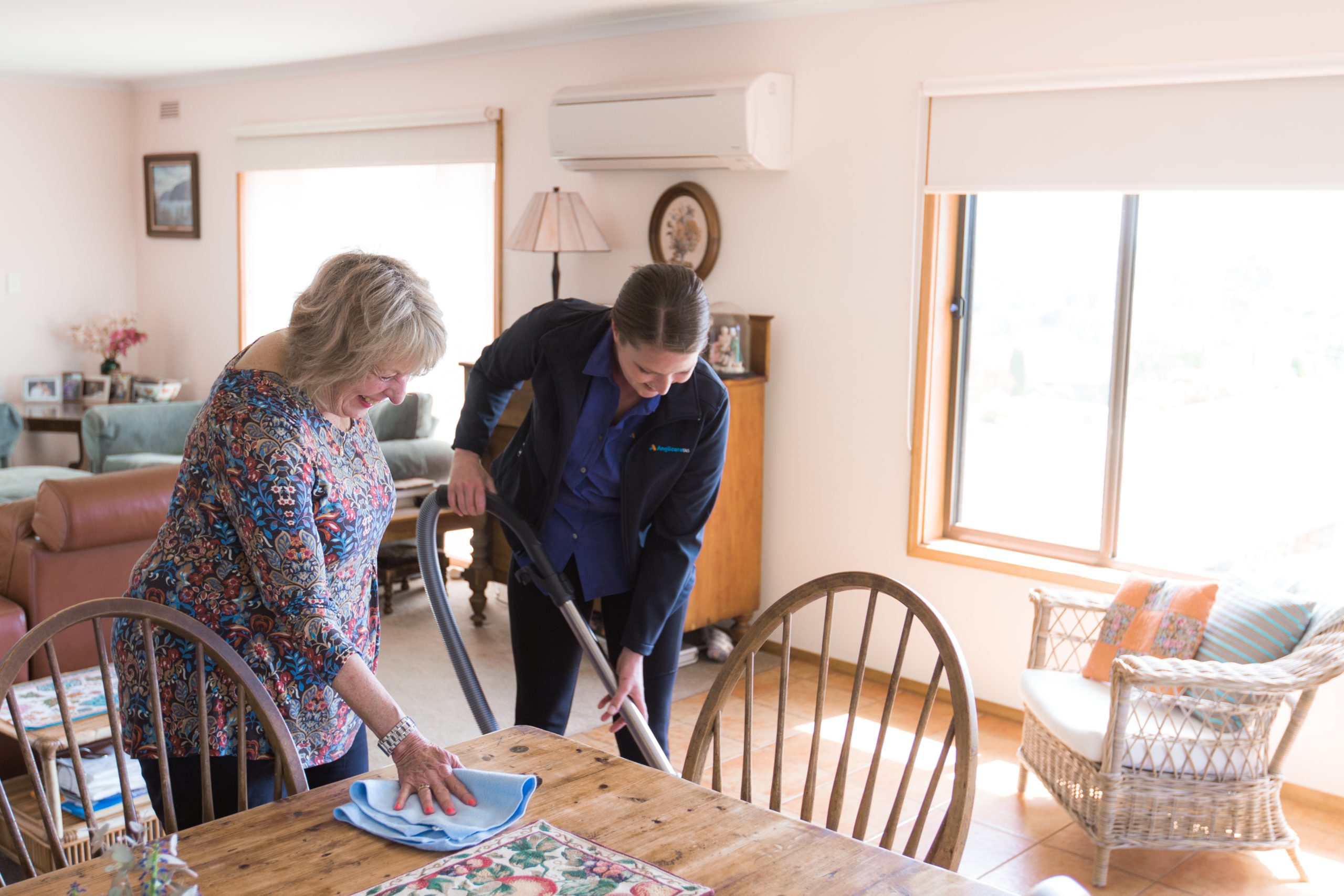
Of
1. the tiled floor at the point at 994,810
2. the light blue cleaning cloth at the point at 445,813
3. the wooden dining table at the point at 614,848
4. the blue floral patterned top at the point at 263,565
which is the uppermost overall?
the blue floral patterned top at the point at 263,565

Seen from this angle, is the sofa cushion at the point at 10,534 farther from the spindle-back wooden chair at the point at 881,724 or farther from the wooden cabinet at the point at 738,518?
the spindle-back wooden chair at the point at 881,724

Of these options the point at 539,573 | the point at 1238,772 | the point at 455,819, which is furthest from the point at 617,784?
the point at 1238,772

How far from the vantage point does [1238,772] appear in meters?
2.79

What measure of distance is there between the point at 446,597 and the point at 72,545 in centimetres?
157

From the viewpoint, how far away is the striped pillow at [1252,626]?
2.89 m

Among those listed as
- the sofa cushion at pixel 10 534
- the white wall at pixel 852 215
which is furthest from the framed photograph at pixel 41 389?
the sofa cushion at pixel 10 534

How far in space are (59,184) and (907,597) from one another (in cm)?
689

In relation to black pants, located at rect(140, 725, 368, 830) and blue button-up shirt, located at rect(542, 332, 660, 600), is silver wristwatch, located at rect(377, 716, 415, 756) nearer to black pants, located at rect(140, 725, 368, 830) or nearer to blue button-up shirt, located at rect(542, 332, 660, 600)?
black pants, located at rect(140, 725, 368, 830)

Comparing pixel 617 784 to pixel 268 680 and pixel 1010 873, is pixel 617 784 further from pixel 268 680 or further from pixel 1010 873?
pixel 1010 873

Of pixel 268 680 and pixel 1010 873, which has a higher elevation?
pixel 268 680

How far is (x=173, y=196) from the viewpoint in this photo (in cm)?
708

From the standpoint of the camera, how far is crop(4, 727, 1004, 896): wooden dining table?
129cm

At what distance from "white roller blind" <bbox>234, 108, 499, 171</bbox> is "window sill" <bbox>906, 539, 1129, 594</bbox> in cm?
263

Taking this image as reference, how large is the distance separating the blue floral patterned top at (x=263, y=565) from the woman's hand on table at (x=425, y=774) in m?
0.14
